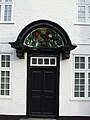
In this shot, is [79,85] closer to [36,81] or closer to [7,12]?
[36,81]

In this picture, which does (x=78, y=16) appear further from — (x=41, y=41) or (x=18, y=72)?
(x=18, y=72)

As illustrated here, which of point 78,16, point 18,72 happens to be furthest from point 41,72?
point 78,16

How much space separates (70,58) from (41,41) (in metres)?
1.51

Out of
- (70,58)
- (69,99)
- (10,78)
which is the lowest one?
(69,99)

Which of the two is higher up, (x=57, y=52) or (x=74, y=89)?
(x=57, y=52)

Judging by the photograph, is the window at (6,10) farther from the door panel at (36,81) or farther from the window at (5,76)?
the door panel at (36,81)

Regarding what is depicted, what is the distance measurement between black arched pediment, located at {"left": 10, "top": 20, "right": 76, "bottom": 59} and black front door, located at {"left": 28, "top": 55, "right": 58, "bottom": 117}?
912 millimetres

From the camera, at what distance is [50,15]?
504 inches

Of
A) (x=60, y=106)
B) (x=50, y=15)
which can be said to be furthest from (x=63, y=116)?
(x=50, y=15)

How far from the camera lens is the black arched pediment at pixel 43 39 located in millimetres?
12016

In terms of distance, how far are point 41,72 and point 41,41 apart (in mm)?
1396

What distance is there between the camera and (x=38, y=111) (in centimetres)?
1268

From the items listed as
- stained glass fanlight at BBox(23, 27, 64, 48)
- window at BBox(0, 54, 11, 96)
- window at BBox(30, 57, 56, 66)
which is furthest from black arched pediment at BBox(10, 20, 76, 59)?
window at BBox(0, 54, 11, 96)

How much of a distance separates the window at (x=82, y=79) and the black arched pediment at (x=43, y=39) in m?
0.92
